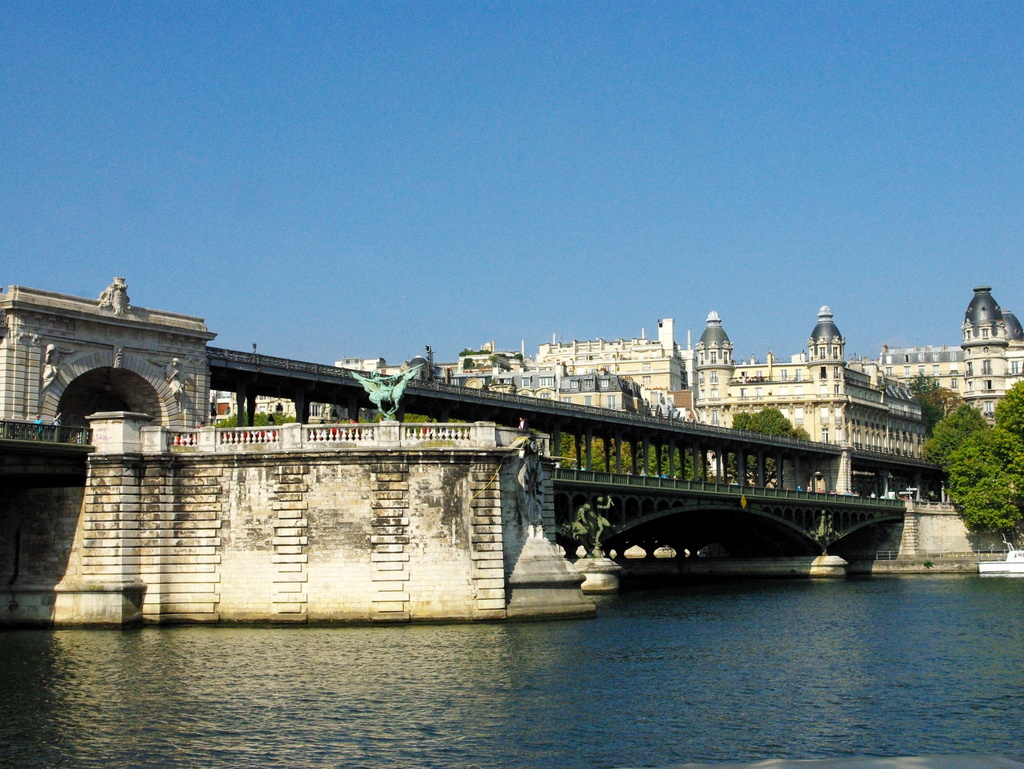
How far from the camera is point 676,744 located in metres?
35.0

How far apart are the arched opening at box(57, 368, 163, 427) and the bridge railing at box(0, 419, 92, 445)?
35.1 ft

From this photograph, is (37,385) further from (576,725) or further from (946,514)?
(946,514)

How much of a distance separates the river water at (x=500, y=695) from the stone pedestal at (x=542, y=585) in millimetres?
1142

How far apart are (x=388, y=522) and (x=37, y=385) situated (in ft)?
62.7

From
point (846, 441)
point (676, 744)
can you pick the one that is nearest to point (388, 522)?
point (676, 744)

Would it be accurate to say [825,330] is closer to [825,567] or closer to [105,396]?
[825,567]

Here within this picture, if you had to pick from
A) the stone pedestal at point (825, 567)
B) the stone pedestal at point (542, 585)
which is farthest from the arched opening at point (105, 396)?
the stone pedestal at point (825, 567)

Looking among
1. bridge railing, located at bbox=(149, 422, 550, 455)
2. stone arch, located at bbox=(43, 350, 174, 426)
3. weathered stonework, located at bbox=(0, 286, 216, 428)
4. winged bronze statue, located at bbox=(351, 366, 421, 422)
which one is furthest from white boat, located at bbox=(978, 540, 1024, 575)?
stone arch, located at bbox=(43, 350, 174, 426)

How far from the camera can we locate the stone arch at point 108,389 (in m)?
66.9

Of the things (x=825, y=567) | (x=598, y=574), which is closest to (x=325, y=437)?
(x=598, y=574)

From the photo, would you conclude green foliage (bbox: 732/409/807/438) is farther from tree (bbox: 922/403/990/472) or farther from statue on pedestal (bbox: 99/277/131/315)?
statue on pedestal (bbox: 99/277/131/315)

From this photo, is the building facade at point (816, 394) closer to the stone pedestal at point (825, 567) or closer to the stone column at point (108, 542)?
the stone pedestal at point (825, 567)

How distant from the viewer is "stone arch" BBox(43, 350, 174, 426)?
66.9 m

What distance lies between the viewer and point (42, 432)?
55688 mm
